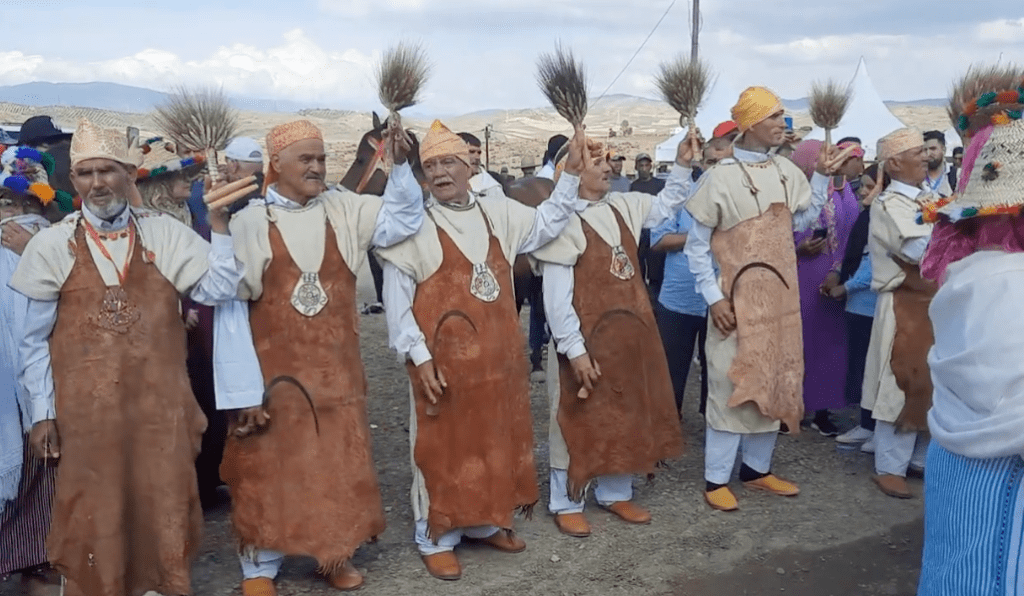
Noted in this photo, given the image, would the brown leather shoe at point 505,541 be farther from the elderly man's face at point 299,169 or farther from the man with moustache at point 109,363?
the elderly man's face at point 299,169

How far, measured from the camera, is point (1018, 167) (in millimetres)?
2117

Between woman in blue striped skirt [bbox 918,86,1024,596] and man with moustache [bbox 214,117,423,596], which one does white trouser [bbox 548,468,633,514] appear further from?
woman in blue striped skirt [bbox 918,86,1024,596]

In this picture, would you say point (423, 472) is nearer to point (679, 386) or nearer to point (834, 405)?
point (679, 386)

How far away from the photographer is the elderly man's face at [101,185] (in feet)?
11.1

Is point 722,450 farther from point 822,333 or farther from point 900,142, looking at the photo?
point 900,142

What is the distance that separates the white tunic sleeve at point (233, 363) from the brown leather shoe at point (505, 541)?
1.43m

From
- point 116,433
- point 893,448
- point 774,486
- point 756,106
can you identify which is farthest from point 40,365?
point 893,448

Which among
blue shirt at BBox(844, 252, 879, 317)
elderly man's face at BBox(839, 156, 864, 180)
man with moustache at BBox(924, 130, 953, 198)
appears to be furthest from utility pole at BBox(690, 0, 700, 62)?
blue shirt at BBox(844, 252, 879, 317)

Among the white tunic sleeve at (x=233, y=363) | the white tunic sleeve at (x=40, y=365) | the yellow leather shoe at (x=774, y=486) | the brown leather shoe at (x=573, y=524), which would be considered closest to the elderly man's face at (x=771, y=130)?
the yellow leather shoe at (x=774, y=486)

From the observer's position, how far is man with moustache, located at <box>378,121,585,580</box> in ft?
13.2

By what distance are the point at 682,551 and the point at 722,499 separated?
594 mm

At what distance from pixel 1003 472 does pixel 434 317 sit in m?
2.46

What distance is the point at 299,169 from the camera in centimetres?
382

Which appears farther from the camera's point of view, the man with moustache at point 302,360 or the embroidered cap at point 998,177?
the man with moustache at point 302,360
